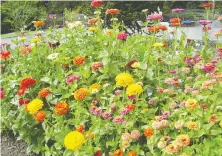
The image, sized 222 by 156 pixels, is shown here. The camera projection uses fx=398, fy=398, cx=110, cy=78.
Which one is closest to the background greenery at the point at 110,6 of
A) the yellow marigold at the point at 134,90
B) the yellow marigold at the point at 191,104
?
the yellow marigold at the point at 134,90

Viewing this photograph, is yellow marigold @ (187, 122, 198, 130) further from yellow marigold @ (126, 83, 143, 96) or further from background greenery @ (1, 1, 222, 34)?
background greenery @ (1, 1, 222, 34)

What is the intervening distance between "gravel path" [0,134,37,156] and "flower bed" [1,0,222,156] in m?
0.11

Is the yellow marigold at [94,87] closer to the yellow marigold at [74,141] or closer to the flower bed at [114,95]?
the flower bed at [114,95]

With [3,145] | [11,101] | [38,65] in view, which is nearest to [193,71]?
[38,65]

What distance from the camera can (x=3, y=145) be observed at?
140 inches

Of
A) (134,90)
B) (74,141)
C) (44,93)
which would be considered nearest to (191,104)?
(134,90)

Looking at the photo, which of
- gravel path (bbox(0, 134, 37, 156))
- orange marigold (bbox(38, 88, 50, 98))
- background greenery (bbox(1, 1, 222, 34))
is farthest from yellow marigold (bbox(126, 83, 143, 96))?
background greenery (bbox(1, 1, 222, 34))

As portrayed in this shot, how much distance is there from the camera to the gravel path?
133 inches

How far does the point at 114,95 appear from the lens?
2.54m

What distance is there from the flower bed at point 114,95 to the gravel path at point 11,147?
0.11 metres

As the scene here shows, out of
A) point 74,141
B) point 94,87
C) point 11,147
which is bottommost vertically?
point 11,147

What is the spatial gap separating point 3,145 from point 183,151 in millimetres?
2106

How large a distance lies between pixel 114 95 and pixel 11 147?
55.3 inches

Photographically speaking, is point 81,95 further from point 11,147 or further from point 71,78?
point 11,147
